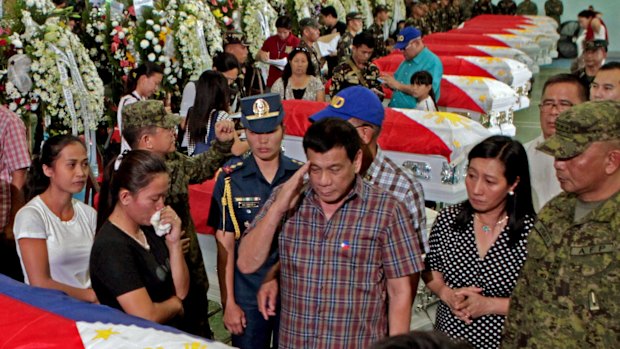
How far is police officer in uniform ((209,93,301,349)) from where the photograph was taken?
281 centimetres

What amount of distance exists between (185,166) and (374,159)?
0.93m

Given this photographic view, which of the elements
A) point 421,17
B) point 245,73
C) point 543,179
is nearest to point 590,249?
point 543,179

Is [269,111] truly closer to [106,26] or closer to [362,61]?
[362,61]

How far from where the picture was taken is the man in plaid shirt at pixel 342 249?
2287 mm

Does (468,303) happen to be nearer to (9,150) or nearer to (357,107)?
(357,107)

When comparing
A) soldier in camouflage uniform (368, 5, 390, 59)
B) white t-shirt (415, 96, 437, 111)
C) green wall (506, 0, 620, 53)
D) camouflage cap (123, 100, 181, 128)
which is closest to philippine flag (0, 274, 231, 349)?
camouflage cap (123, 100, 181, 128)

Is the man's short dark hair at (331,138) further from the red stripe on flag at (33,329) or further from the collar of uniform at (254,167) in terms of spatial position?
the red stripe on flag at (33,329)

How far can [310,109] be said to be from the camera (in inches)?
221

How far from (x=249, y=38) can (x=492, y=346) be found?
6536mm

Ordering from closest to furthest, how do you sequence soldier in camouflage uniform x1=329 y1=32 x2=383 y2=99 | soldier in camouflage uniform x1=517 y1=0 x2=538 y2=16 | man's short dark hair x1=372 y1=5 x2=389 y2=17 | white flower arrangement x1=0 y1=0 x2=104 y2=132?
white flower arrangement x1=0 y1=0 x2=104 y2=132 < soldier in camouflage uniform x1=329 y1=32 x2=383 y2=99 < man's short dark hair x1=372 y1=5 x2=389 y2=17 < soldier in camouflage uniform x1=517 y1=0 x2=538 y2=16

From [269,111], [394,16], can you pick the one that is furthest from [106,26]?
[394,16]

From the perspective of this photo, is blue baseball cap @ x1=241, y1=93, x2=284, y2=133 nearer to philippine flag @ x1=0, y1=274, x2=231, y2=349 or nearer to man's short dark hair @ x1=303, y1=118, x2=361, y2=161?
man's short dark hair @ x1=303, y1=118, x2=361, y2=161

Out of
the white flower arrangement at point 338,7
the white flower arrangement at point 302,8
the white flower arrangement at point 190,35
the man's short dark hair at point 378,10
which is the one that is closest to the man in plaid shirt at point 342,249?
the white flower arrangement at point 190,35

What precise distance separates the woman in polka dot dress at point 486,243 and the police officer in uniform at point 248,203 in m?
0.61
